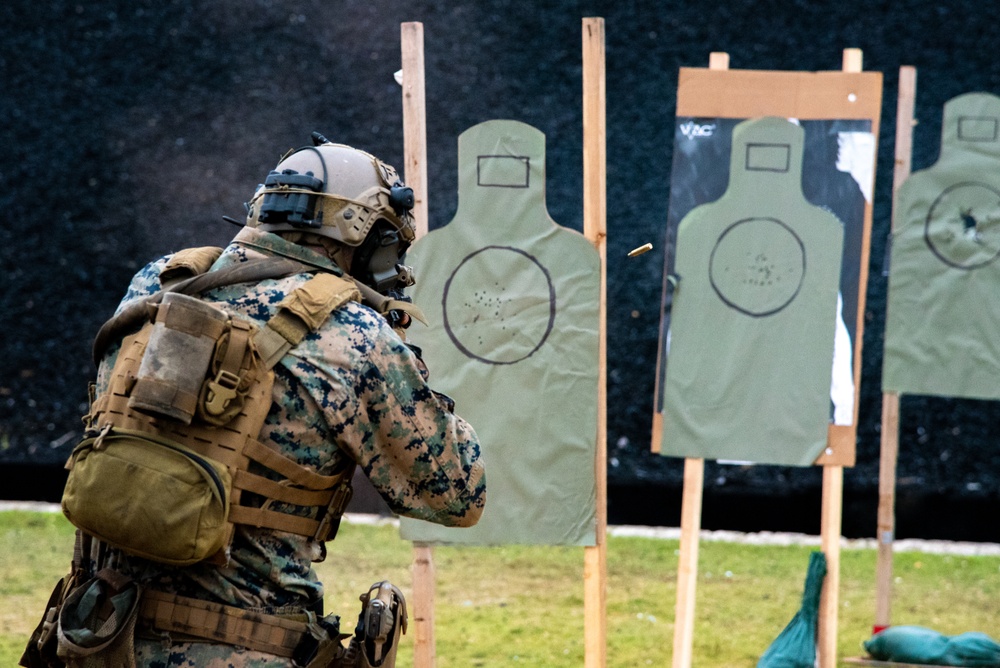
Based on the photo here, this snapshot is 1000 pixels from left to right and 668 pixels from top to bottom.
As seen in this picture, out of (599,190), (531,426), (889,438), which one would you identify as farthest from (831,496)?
(599,190)

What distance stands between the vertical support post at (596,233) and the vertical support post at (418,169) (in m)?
0.38

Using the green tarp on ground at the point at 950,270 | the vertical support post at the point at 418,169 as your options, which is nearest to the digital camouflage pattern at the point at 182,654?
the vertical support post at the point at 418,169

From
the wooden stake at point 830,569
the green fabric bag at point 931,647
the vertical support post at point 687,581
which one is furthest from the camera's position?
the green fabric bag at point 931,647

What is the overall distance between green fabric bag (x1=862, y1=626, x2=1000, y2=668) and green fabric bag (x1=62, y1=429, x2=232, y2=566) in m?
2.52

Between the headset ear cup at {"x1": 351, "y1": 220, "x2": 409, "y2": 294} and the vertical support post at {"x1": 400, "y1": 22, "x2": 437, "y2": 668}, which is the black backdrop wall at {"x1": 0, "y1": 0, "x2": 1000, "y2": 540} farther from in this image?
the headset ear cup at {"x1": 351, "y1": 220, "x2": 409, "y2": 294}

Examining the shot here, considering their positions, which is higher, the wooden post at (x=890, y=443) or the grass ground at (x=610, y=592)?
the wooden post at (x=890, y=443)

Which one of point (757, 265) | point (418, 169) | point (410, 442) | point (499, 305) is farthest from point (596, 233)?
point (410, 442)

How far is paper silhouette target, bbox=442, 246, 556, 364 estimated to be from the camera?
9.49 ft

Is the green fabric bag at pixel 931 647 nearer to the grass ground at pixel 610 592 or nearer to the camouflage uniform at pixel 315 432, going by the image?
the grass ground at pixel 610 592

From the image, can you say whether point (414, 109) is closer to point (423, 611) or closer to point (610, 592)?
point (423, 611)

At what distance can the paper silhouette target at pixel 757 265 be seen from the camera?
3.15 m

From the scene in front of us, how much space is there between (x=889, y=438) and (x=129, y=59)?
350 centimetres

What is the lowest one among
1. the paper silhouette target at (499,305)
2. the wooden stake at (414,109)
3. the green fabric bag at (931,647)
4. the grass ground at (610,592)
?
the grass ground at (610,592)

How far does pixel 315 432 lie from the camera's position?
1.64 metres
